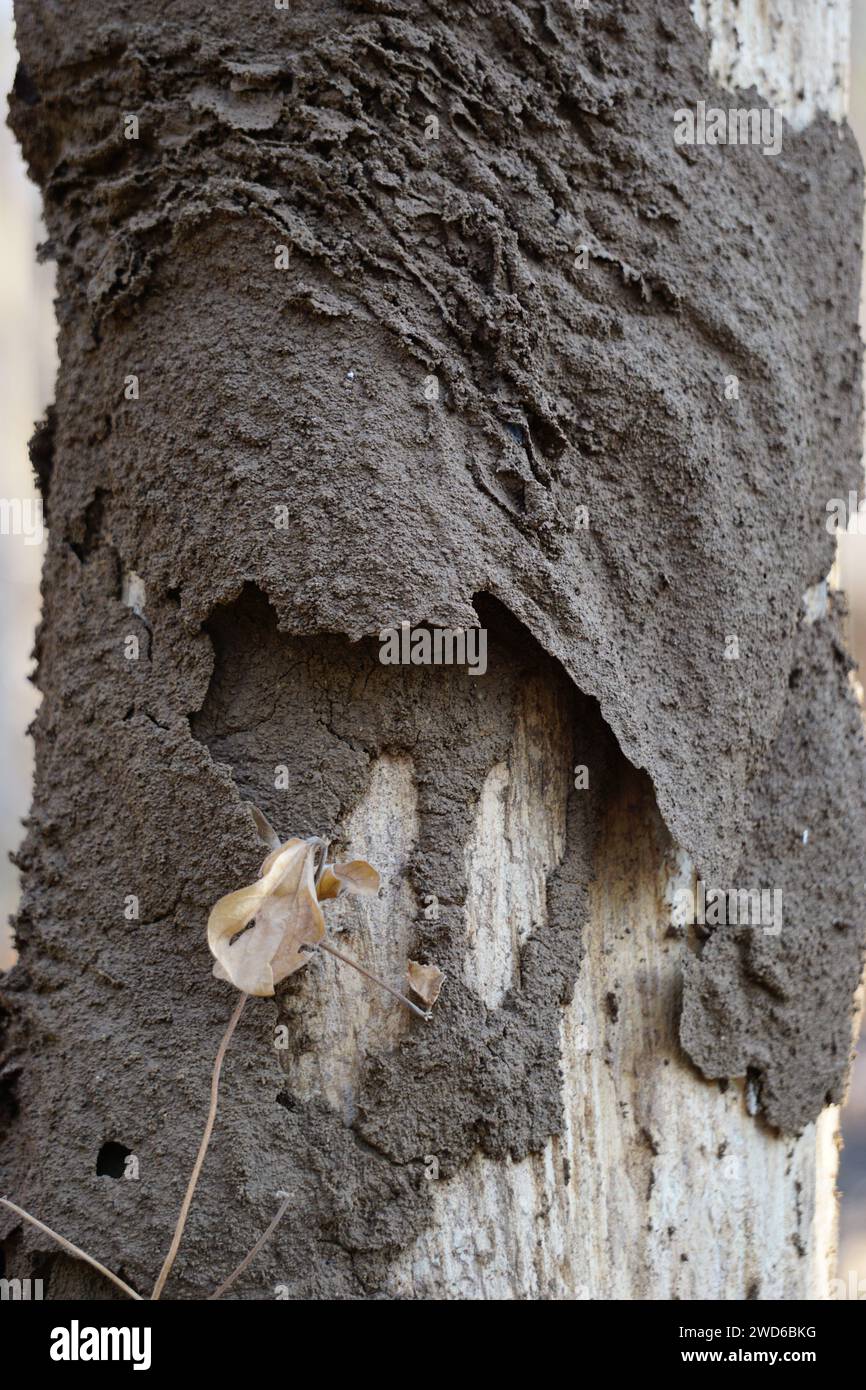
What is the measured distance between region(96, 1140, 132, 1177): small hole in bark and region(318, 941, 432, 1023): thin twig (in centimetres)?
36

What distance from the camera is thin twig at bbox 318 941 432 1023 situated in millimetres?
1303

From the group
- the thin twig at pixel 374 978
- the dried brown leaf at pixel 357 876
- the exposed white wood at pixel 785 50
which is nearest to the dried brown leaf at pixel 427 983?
the thin twig at pixel 374 978

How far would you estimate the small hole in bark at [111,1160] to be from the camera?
4.59 ft

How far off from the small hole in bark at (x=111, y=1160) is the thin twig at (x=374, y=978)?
36 cm

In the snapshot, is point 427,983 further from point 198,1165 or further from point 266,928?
point 198,1165

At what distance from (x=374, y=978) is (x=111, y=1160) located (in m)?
0.42

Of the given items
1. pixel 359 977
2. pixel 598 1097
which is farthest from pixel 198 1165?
pixel 598 1097

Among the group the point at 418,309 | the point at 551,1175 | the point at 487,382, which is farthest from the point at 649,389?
the point at 551,1175

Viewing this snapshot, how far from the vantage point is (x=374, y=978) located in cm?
133

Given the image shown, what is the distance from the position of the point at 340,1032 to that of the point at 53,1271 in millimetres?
487

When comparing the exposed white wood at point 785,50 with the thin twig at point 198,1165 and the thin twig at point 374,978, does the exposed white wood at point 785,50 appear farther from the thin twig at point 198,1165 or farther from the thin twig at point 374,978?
the thin twig at point 198,1165

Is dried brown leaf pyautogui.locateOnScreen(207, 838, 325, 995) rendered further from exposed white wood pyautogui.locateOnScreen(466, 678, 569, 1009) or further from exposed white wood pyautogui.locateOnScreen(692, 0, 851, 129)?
exposed white wood pyautogui.locateOnScreen(692, 0, 851, 129)

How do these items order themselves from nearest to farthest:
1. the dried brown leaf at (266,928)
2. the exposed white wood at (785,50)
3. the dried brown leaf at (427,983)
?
the dried brown leaf at (266,928) < the dried brown leaf at (427,983) < the exposed white wood at (785,50)
